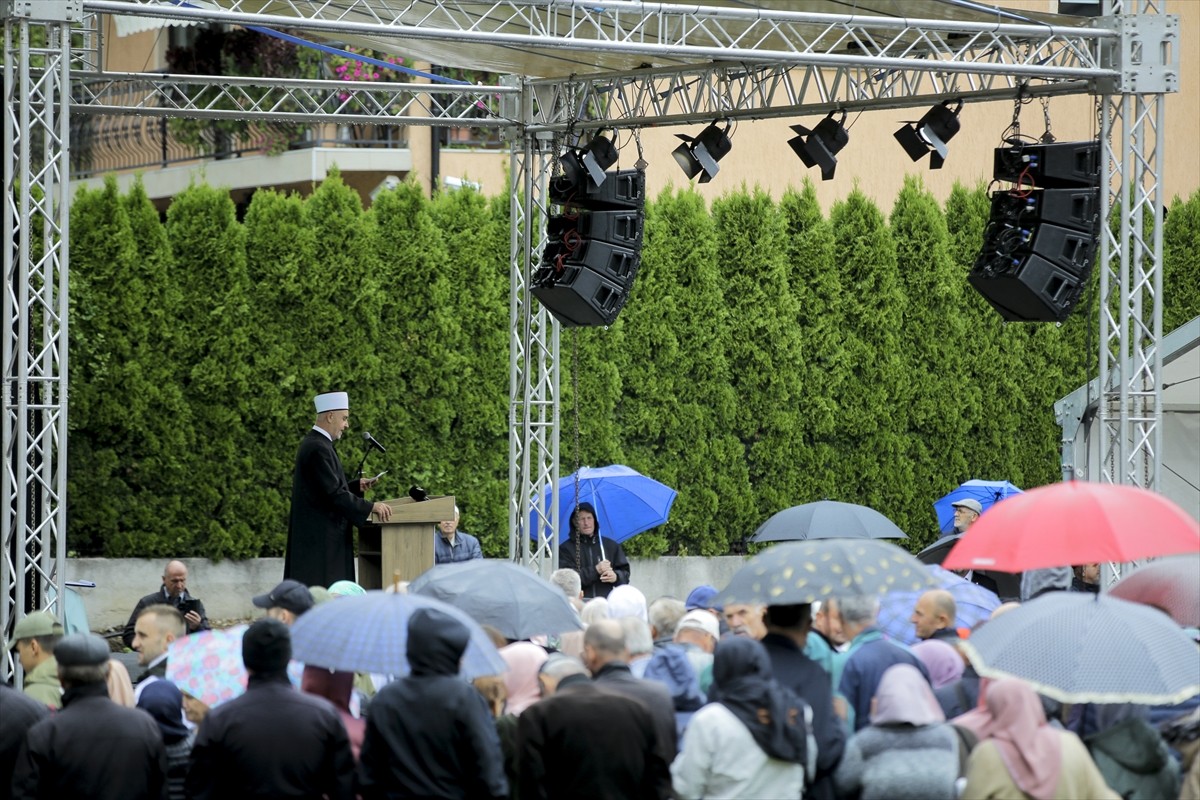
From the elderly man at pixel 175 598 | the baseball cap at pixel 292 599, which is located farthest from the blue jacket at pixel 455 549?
the baseball cap at pixel 292 599

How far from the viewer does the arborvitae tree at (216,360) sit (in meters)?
14.9

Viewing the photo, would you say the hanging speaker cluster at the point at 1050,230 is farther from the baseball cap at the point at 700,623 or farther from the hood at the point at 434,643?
the hood at the point at 434,643

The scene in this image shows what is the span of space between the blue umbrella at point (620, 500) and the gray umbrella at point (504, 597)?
5.54 meters

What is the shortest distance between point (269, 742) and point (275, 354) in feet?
31.1

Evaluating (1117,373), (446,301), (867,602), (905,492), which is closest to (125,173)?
(446,301)

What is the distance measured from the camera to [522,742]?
591 cm

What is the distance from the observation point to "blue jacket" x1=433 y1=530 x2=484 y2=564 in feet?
40.2

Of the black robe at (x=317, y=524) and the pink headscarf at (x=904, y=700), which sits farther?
the black robe at (x=317, y=524)

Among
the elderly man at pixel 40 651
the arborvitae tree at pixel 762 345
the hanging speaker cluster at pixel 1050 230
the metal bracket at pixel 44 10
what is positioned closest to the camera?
the elderly man at pixel 40 651

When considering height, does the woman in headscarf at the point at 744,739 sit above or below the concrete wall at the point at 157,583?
above

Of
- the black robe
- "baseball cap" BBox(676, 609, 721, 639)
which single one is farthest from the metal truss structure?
"baseball cap" BBox(676, 609, 721, 639)

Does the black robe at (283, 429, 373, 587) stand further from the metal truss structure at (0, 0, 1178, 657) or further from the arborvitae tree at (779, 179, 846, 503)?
the arborvitae tree at (779, 179, 846, 503)

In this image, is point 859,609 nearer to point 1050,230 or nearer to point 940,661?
point 940,661

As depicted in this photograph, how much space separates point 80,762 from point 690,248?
11.3 meters
